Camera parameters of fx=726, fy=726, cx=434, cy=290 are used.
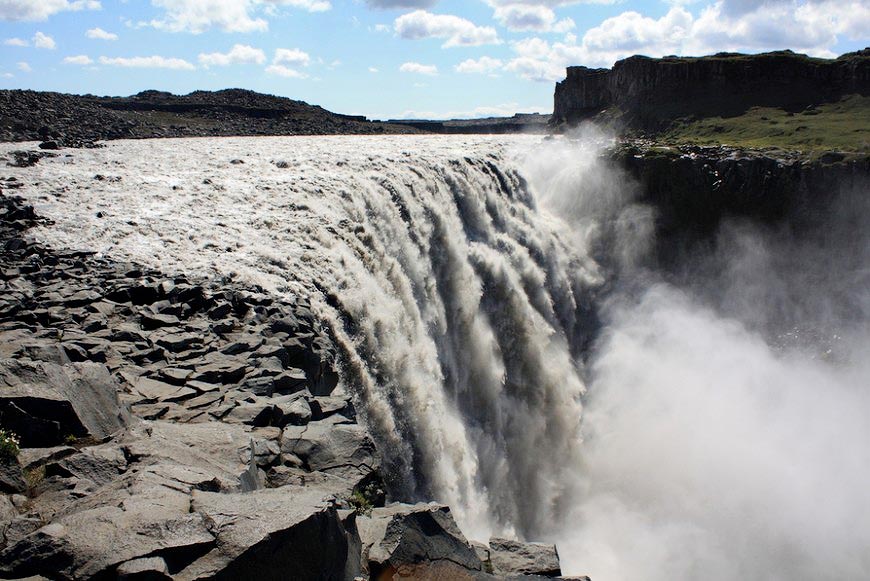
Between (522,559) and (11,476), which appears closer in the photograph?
(11,476)

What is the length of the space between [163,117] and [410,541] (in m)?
49.1

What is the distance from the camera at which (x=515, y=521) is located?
63.5 ft

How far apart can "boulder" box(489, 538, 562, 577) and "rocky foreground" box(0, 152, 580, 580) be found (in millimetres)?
24

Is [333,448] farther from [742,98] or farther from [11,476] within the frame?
[742,98]

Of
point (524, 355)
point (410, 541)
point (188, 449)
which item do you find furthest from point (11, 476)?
point (524, 355)

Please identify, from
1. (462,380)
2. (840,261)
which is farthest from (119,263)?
(840,261)

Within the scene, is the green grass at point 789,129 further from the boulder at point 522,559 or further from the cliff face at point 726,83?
the boulder at point 522,559

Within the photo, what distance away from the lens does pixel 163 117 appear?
5078 cm

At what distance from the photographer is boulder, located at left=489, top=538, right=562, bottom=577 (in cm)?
895

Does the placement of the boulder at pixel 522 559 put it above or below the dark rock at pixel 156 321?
below

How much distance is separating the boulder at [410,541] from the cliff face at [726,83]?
Answer: 47097 mm

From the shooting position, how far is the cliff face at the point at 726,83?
4912 cm

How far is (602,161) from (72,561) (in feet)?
128

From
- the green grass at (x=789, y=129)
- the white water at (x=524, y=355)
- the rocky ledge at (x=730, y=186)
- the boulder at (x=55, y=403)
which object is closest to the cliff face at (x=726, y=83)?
the green grass at (x=789, y=129)
